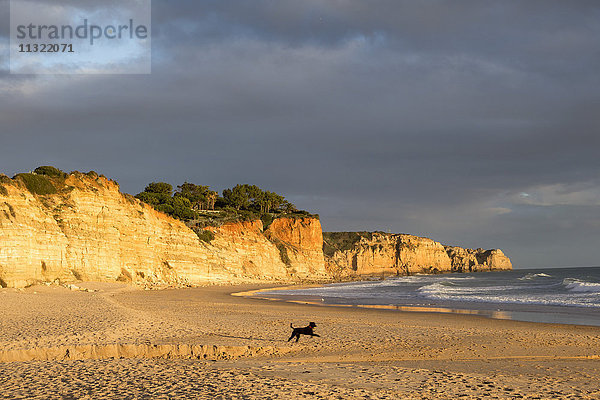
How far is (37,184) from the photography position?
1657 inches

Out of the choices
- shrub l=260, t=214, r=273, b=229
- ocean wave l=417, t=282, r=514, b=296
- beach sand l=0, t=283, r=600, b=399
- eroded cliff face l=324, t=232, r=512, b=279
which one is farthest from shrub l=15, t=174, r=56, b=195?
eroded cliff face l=324, t=232, r=512, b=279

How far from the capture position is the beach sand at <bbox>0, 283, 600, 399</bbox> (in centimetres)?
854

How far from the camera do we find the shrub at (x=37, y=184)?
41.5 metres

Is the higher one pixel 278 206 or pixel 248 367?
pixel 278 206

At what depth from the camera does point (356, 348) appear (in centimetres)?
1393

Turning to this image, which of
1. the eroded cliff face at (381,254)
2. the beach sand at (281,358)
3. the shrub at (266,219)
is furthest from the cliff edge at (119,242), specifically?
the eroded cliff face at (381,254)

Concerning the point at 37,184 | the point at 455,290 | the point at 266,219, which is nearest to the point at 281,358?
the point at 37,184

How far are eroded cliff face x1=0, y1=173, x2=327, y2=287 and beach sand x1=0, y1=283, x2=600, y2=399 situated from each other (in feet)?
53.1

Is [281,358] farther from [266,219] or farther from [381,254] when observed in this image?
[381,254]

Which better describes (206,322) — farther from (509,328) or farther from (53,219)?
(53,219)

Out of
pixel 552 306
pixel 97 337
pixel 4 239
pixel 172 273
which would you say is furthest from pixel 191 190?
pixel 97 337

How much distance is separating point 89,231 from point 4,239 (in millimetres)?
10758

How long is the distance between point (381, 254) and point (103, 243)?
115 m

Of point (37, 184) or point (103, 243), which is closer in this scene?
point (37, 184)
